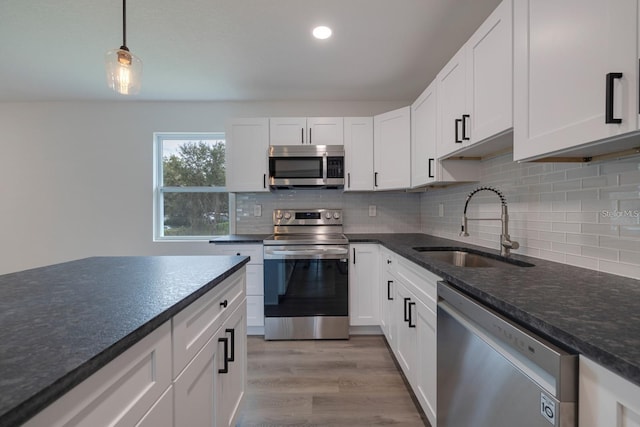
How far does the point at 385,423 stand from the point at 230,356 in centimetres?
95

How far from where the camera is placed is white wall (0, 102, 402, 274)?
10.2 feet

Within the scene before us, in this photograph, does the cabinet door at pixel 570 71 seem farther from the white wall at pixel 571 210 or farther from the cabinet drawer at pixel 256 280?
the cabinet drawer at pixel 256 280

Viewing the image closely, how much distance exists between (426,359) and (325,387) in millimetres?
761

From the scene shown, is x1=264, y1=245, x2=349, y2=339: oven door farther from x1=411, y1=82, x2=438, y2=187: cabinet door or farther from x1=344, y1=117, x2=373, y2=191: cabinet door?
x1=411, y1=82, x2=438, y2=187: cabinet door

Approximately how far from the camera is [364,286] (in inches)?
98.7

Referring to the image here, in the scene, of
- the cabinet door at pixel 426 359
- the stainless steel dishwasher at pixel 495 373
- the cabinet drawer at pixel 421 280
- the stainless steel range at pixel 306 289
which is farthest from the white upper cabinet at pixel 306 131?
the stainless steel dishwasher at pixel 495 373

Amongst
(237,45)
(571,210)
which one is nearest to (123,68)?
(237,45)

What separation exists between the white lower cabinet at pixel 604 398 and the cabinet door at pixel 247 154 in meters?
2.53

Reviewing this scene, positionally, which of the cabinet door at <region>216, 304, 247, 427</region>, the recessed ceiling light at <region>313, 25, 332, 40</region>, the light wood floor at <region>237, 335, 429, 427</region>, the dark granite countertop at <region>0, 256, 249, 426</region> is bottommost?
the light wood floor at <region>237, 335, 429, 427</region>

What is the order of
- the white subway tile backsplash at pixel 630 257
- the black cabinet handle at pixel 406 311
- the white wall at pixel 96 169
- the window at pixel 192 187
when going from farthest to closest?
the window at pixel 192 187 → the white wall at pixel 96 169 → the black cabinet handle at pixel 406 311 → the white subway tile backsplash at pixel 630 257

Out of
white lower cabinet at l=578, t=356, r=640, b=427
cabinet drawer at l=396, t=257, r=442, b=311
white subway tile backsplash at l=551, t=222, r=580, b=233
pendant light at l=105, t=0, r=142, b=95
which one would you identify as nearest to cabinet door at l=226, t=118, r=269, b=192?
pendant light at l=105, t=0, r=142, b=95

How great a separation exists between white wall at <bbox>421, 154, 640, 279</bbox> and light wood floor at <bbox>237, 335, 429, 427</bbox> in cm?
117

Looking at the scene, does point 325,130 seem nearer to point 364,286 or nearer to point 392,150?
point 392,150

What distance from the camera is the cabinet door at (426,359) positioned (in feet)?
4.24
